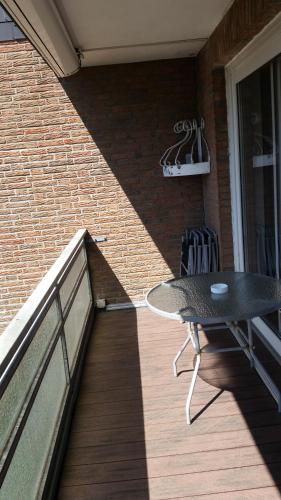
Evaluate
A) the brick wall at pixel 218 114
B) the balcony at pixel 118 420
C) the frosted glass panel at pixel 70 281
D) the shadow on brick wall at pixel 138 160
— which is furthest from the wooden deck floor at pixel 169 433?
the shadow on brick wall at pixel 138 160

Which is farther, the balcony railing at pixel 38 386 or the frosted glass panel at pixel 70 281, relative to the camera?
the frosted glass panel at pixel 70 281

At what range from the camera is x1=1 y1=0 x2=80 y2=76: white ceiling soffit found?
201 centimetres

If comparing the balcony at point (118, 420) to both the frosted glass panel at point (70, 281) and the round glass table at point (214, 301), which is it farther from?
the round glass table at point (214, 301)

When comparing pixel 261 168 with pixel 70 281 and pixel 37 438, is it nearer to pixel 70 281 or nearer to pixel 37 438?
pixel 70 281

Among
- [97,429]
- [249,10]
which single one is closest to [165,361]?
[97,429]

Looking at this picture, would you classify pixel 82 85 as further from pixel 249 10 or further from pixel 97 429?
pixel 97 429

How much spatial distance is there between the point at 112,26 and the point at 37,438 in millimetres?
2607

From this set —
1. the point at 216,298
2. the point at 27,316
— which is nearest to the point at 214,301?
the point at 216,298

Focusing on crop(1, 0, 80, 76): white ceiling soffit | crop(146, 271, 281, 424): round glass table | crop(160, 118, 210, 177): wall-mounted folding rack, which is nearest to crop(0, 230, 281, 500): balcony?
Answer: crop(146, 271, 281, 424): round glass table

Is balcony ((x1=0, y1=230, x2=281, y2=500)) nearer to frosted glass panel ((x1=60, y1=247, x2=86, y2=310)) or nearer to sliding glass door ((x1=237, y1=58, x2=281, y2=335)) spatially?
frosted glass panel ((x1=60, y1=247, x2=86, y2=310))

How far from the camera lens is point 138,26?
2.98 metres

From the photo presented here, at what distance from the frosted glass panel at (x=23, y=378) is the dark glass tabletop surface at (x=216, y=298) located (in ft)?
1.97

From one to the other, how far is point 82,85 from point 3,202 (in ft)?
4.62

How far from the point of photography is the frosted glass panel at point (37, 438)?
1551 mm
